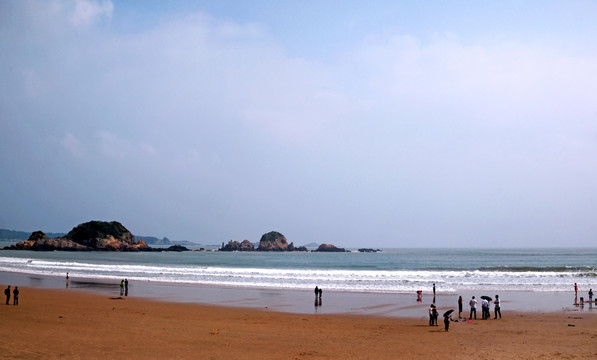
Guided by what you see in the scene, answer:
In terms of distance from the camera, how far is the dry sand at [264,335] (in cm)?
1470

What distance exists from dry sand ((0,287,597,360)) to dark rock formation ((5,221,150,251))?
116m

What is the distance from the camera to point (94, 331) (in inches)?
691

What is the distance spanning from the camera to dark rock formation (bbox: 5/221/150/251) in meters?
129

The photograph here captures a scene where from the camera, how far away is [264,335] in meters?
18.0

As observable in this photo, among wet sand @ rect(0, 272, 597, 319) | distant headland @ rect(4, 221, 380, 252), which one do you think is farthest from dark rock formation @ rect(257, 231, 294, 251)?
wet sand @ rect(0, 272, 597, 319)

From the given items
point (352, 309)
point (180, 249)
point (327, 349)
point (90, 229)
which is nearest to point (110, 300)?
point (352, 309)

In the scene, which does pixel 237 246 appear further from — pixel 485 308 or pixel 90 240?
pixel 485 308

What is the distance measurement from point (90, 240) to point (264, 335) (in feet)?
434

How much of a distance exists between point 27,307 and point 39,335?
931 cm

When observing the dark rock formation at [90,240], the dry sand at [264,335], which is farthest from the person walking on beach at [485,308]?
the dark rock formation at [90,240]

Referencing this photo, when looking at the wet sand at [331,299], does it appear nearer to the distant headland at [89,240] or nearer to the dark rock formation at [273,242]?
the distant headland at [89,240]

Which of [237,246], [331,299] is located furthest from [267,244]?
[331,299]

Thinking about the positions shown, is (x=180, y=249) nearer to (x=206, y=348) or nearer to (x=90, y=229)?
(x=90, y=229)

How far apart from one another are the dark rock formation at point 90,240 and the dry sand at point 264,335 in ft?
379
